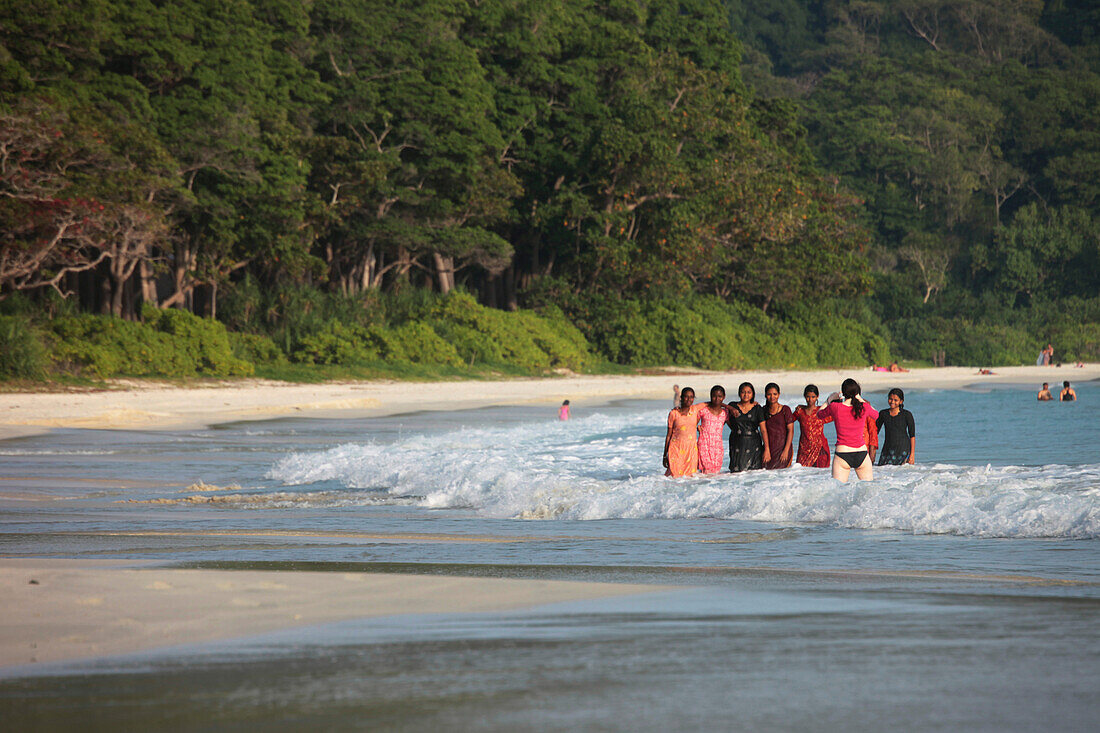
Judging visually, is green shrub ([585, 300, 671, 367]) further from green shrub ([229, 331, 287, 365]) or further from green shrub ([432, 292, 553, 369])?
green shrub ([229, 331, 287, 365])

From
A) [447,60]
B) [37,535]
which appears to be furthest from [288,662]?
[447,60]

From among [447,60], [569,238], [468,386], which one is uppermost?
[447,60]

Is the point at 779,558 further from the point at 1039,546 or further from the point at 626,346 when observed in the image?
the point at 626,346

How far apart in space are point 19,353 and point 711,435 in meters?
18.6

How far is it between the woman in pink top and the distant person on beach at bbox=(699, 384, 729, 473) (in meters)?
1.18

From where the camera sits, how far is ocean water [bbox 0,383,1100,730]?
4.52 m

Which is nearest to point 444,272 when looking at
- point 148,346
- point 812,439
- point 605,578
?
point 148,346

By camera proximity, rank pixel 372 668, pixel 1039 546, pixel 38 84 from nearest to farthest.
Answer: pixel 372 668 → pixel 1039 546 → pixel 38 84

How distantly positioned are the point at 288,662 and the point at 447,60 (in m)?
35.8

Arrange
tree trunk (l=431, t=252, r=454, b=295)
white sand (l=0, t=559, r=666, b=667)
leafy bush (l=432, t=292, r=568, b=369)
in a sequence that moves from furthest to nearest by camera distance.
A: tree trunk (l=431, t=252, r=454, b=295)
leafy bush (l=432, t=292, r=568, b=369)
white sand (l=0, t=559, r=666, b=667)

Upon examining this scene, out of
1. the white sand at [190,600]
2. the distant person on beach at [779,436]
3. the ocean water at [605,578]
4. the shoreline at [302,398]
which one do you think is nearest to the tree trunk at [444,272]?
the shoreline at [302,398]

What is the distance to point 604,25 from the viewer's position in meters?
46.0

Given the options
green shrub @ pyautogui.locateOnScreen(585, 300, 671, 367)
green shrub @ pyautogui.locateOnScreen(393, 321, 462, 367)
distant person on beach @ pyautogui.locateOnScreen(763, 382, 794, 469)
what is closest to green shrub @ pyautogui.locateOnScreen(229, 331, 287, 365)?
green shrub @ pyautogui.locateOnScreen(393, 321, 462, 367)

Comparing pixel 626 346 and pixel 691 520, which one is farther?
pixel 626 346
